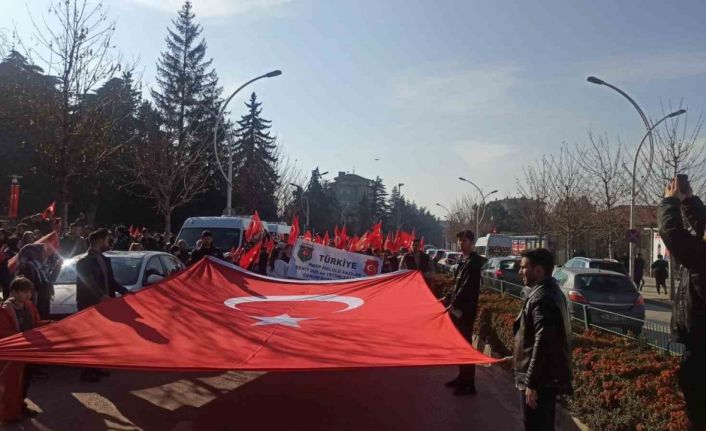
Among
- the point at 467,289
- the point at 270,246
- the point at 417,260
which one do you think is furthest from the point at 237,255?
the point at 467,289

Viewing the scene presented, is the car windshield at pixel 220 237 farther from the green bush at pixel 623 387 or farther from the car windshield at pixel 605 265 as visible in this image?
the car windshield at pixel 605 265

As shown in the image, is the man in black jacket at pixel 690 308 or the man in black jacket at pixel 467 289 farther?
the man in black jacket at pixel 467 289

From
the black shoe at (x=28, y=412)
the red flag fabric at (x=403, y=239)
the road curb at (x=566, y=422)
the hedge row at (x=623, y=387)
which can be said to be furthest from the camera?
the red flag fabric at (x=403, y=239)

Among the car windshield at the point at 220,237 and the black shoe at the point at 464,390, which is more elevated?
the car windshield at the point at 220,237

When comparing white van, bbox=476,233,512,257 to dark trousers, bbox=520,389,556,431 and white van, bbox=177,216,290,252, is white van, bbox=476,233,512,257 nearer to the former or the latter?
white van, bbox=177,216,290,252

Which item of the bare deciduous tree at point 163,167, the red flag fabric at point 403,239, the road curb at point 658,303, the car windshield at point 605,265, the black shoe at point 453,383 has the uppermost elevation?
the bare deciduous tree at point 163,167

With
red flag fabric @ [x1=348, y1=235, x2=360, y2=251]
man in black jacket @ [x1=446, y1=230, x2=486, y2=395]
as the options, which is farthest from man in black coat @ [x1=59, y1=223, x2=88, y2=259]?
red flag fabric @ [x1=348, y1=235, x2=360, y2=251]

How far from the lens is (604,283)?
1506cm

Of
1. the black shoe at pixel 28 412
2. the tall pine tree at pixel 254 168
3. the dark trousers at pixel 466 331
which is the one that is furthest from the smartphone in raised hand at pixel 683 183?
the tall pine tree at pixel 254 168

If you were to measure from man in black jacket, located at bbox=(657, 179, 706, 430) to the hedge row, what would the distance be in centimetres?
110

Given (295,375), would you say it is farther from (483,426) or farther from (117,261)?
(117,261)

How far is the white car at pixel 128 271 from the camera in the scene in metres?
10.1

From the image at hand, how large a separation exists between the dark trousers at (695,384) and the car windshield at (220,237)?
16054mm

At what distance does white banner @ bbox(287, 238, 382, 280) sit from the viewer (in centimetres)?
1456
